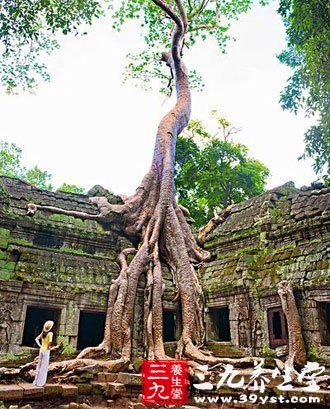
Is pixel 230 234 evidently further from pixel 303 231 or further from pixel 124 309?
pixel 124 309

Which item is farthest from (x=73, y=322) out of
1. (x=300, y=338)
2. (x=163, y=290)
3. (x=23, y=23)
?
(x=23, y=23)

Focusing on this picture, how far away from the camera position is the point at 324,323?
7.86 m

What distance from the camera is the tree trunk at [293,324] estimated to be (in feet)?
24.6

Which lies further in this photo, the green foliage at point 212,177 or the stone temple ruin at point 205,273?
the green foliage at point 212,177

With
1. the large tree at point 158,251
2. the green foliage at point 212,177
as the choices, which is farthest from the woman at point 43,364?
the green foliage at point 212,177

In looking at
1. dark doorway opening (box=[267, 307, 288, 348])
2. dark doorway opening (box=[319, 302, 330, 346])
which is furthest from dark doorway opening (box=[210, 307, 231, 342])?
dark doorway opening (box=[319, 302, 330, 346])

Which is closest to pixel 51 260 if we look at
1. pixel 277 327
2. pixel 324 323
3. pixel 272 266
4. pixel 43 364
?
pixel 43 364

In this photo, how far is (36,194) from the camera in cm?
1086

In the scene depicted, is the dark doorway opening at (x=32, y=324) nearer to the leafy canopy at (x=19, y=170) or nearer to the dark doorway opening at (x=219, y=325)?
the dark doorway opening at (x=219, y=325)

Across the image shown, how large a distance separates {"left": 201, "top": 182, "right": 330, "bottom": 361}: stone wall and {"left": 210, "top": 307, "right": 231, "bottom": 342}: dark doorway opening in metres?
0.42

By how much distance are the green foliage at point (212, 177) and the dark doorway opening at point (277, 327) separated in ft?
40.0

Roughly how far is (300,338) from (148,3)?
13181 mm

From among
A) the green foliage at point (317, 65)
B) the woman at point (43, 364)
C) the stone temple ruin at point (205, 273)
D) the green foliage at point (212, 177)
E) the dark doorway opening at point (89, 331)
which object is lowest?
the woman at point (43, 364)

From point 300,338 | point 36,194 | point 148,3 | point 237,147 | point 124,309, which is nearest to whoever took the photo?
point 300,338
